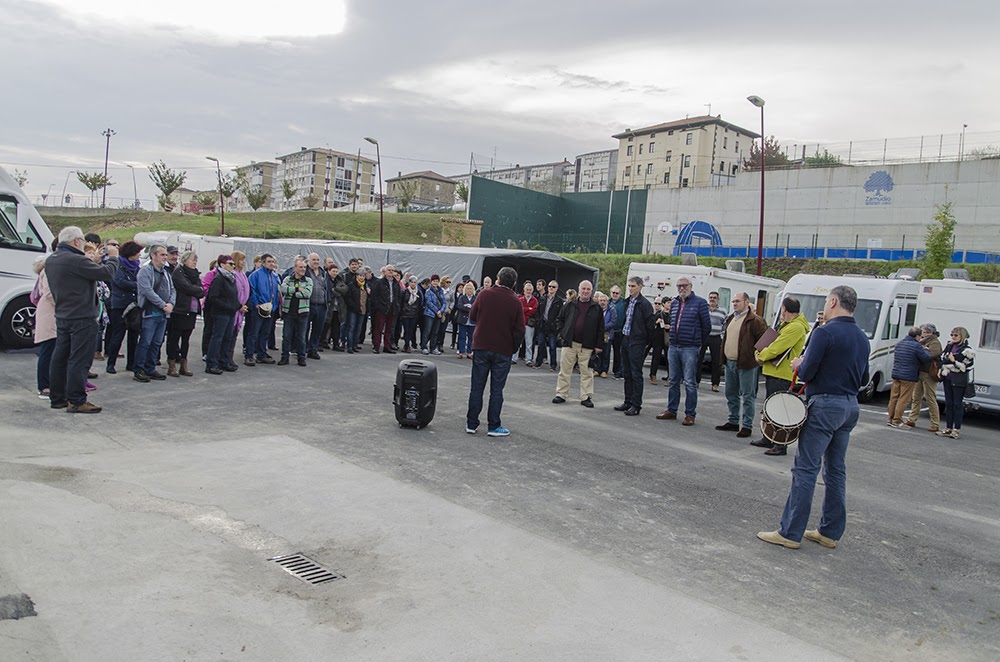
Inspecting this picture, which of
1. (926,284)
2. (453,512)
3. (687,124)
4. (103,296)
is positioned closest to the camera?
(453,512)

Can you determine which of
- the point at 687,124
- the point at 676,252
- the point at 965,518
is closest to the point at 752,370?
the point at 965,518

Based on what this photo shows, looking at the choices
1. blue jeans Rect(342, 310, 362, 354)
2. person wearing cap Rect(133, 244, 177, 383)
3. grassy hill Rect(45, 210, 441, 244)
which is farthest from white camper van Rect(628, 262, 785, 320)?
grassy hill Rect(45, 210, 441, 244)

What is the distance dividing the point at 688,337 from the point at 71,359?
7705 mm

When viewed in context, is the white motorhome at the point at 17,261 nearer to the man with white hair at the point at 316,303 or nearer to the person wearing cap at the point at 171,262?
the person wearing cap at the point at 171,262

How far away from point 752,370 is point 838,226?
41.0 m

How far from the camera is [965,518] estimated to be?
6746 millimetres

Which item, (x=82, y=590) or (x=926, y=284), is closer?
(x=82, y=590)

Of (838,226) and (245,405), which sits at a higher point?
(838,226)

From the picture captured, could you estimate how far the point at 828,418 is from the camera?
211 inches

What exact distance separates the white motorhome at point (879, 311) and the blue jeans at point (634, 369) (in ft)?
23.6

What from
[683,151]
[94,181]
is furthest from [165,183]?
[683,151]

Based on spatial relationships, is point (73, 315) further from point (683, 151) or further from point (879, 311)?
point (683, 151)

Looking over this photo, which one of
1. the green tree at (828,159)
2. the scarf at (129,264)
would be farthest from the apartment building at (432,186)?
the scarf at (129,264)

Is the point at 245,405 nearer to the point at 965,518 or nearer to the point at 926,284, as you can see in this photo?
the point at 965,518
